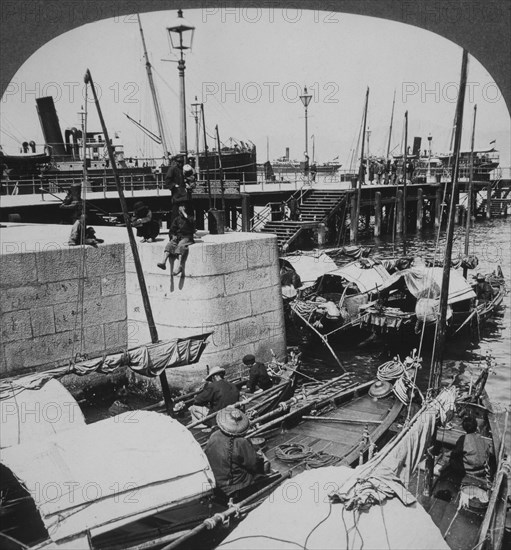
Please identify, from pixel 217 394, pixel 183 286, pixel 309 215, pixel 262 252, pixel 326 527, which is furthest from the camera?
pixel 309 215

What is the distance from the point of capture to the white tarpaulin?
504 centimetres

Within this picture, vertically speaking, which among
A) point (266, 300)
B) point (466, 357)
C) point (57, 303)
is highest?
point (57, 303)

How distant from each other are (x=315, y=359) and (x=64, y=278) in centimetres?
1087

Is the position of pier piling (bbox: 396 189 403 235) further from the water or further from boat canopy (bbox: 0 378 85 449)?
boat canopy (bbox: 0 378 85 449)

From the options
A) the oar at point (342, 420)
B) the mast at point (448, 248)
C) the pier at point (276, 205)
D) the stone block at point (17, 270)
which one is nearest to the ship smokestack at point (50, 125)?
the pier at point (276, 205)

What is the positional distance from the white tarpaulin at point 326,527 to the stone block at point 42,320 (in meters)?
8.80

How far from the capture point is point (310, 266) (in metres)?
24.4

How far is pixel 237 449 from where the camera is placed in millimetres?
7699

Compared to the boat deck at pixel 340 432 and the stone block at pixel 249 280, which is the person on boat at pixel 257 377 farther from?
the stone block at pixel 249 280

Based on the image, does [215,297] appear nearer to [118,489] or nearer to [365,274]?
[118,489]

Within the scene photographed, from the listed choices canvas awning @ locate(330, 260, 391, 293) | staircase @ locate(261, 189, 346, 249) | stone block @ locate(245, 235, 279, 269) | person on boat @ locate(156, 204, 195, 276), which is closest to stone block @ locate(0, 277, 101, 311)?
person on boat @ locate(156, 204, 195, 276)

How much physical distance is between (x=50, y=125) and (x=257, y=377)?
3782 centimetres

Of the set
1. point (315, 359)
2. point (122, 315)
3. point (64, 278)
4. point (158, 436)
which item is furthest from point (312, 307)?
point (158, 436)

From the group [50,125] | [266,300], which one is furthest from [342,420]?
[50,125]
